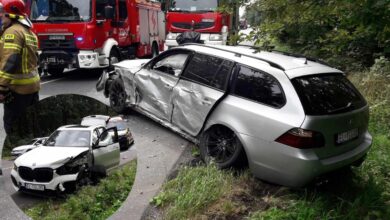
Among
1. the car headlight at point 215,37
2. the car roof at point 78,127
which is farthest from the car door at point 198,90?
the car headlight at point 215,37

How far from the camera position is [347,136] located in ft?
13.8

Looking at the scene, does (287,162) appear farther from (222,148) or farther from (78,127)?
(78,127)

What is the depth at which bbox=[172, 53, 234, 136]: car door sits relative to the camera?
4.87m

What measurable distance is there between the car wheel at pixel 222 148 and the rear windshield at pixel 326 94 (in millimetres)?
891

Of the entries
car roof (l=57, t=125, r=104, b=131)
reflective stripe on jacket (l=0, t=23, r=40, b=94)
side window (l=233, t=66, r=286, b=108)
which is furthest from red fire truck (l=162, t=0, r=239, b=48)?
car roof (l=57, t=125, r=104, b=131)

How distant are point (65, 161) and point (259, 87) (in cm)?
337

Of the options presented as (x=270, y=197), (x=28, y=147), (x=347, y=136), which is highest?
(x=28, y=147)

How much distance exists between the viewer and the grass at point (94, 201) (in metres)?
1.40

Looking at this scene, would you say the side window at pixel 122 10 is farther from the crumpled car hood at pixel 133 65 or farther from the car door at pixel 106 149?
the car door at pixel 106 149

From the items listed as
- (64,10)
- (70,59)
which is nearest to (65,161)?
(70,59)

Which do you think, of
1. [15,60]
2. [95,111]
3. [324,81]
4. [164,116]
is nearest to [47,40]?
[164,116]

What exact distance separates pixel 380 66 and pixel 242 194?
6.25 meters

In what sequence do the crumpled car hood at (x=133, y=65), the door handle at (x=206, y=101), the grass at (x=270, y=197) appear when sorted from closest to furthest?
the grass at (x=270, y=197) < the door handle at (x=206, y=101) < the crumpled car hood at (x=133, y=65)

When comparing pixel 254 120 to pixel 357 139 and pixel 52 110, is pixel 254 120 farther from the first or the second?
pixel 52 110
